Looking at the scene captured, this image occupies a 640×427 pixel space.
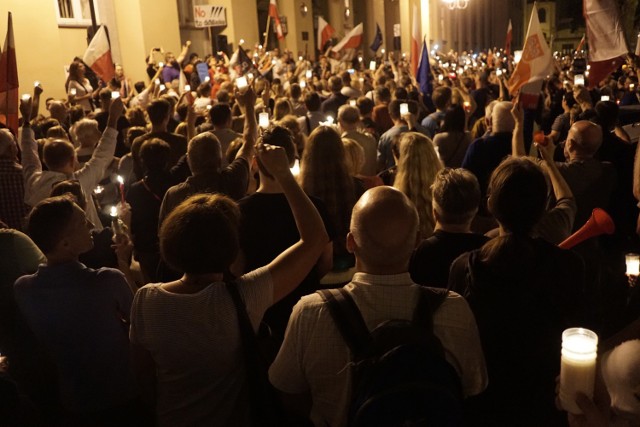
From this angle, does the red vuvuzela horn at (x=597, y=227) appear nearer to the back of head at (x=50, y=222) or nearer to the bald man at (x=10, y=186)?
the back of head at (x=50, y=222)

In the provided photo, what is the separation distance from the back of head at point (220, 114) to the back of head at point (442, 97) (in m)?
2.67

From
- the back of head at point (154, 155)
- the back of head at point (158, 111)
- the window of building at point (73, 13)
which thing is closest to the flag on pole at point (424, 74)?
the back of head at point (158, 111)

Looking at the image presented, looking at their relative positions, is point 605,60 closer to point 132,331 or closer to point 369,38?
point 132,331

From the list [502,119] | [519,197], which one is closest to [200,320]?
[519,197]

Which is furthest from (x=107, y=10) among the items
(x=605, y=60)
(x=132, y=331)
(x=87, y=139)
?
(x=132, y=331)

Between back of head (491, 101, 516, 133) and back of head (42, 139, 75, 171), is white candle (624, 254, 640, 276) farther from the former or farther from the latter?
back of head (42, 139, 75, 171)

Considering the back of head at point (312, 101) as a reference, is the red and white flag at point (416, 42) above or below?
above

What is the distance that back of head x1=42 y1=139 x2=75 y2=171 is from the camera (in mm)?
4441

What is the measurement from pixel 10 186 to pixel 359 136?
10.3 feet

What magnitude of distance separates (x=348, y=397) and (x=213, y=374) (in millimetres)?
554

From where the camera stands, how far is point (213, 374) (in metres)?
2.21

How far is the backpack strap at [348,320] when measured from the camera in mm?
1845

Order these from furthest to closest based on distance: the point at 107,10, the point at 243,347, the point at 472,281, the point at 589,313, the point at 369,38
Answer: the point at 369,38 < the point at 107,10 < the point at 589,313 < the point at 472,281 < the point at 243,347

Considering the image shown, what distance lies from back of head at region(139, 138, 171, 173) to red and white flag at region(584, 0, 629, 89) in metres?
4.25
